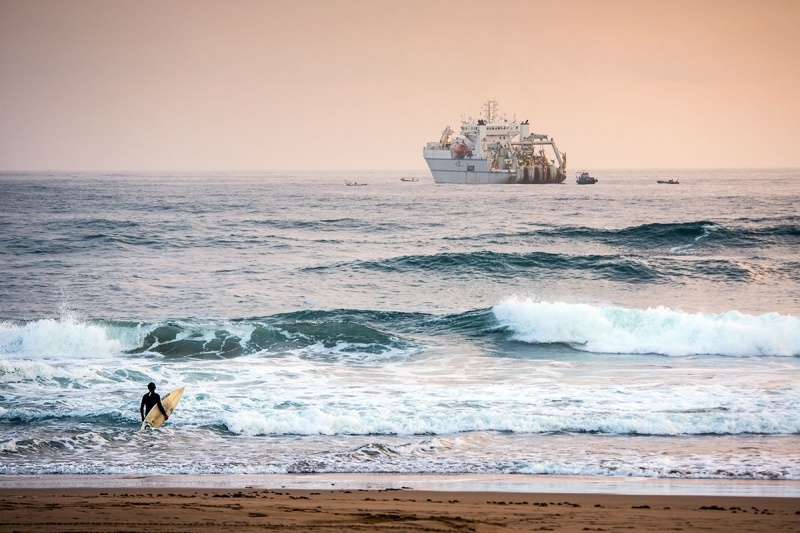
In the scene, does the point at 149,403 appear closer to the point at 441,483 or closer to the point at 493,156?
the point at 441,483

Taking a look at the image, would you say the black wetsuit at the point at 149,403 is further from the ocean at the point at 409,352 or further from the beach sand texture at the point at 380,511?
the beach sand texture at the point at 380,511

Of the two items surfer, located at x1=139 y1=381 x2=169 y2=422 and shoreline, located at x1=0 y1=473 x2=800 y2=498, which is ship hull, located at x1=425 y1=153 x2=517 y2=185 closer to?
surfer, located at x1=139 y1=381 x2=169 y2=422

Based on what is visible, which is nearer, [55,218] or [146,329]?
[146,329]

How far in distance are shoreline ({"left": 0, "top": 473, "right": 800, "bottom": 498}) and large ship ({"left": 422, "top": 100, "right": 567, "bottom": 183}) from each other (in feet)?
285

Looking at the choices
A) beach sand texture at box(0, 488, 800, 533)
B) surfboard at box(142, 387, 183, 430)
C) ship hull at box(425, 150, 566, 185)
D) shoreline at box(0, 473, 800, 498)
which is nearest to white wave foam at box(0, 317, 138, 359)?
surfboard at box(142, 387, 183, 430)

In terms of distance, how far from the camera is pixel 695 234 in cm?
3497

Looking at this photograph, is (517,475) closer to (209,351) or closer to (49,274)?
(209,351)

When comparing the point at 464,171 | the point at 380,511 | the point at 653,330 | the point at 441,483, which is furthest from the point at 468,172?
the point at 380,511

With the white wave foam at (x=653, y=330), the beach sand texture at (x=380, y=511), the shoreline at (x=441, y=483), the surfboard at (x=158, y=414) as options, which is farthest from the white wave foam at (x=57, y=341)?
the white wave foam at (x=653, y=330)

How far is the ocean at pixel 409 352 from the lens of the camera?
32.6ft

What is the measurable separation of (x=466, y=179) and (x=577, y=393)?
8489 centimetres

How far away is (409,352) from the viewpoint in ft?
55.9

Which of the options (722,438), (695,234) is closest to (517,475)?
(722,438)

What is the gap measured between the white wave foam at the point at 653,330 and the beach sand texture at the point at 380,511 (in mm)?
9608
